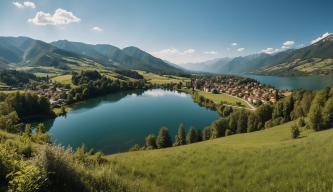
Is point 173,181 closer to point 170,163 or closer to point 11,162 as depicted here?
point 170,163

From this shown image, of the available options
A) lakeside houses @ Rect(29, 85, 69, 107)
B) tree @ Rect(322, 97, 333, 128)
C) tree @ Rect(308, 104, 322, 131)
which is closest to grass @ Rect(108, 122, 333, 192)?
tree @ Rect(308, 104, 322, 131)

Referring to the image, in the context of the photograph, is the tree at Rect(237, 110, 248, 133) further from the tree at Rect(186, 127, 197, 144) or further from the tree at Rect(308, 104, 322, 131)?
the tree at Rect(308, 104, 322, 131)

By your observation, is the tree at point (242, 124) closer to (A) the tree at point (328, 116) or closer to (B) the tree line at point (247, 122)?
(B) the tree line at point (247, 122)

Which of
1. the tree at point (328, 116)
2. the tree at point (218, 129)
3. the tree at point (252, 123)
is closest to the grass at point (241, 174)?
the tree at point (328, 116)

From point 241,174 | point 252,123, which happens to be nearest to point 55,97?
point 252,123

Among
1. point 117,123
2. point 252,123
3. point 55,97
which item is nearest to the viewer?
point 252,123

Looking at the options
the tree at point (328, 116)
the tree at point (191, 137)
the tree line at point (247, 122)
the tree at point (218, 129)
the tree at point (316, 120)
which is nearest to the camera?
the tree at point (328, 116)

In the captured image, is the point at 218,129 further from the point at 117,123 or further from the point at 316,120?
the point at 117,123

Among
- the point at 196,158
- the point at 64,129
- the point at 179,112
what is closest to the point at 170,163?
the point at 196,158
